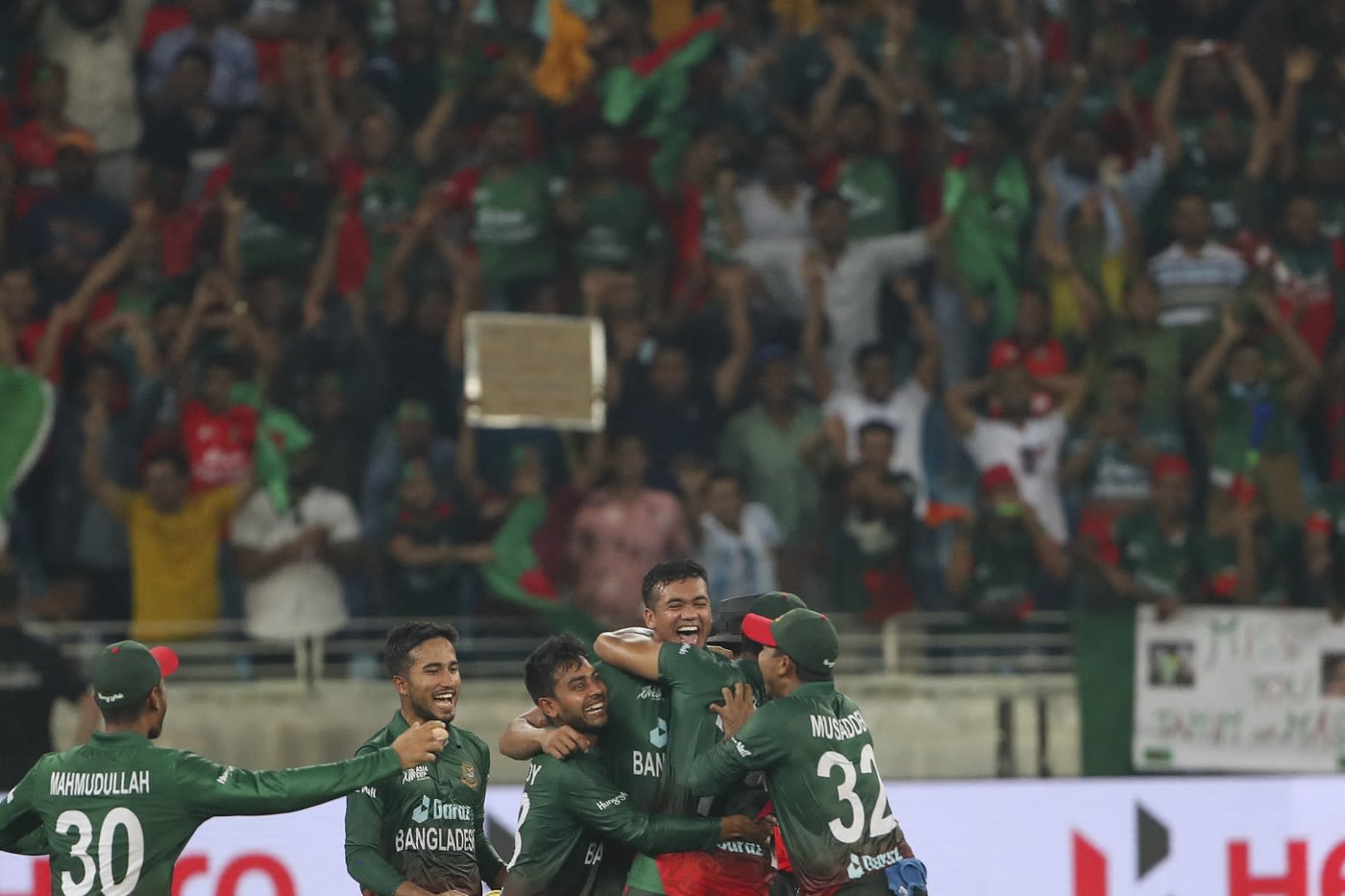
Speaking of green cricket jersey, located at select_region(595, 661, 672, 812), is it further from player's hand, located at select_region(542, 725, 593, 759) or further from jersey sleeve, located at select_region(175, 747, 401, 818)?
jersey sleeve, located at select_region(175, 747, 401, 818)

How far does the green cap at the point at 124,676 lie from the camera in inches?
306

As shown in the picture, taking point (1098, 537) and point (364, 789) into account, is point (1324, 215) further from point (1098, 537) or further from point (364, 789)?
point (364, 789)

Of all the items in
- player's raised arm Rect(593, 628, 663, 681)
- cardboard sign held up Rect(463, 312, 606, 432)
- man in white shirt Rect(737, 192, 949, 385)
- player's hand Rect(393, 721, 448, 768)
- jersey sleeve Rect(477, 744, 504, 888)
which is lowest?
jersey sleeve Rect(477, 744, 504, 888)

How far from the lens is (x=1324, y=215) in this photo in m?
15.4

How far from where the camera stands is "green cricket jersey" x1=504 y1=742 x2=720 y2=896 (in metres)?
8.61

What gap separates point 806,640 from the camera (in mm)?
8508

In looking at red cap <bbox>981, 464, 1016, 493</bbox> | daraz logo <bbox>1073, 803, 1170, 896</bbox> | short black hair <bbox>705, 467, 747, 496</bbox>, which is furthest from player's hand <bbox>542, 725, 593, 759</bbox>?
red cap <bbox>981, 464, 1016, 493</bbox>

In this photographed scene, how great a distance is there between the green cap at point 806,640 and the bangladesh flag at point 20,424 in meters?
6.40

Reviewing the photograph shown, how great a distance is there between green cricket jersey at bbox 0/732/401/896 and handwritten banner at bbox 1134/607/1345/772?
272 inches

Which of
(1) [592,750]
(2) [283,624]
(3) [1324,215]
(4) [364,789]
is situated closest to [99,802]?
(4) [364,789]

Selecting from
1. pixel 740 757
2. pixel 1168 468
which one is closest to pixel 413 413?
pixel 1168 468

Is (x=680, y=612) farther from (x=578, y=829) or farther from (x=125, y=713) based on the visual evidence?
(x=125, y=713)

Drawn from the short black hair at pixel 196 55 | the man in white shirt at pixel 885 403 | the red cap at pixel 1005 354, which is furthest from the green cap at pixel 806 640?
the short black hair at pixel 196 55

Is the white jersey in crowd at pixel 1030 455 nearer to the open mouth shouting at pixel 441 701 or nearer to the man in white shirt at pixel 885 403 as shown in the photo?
the man in white shirt at pixel 885 403
